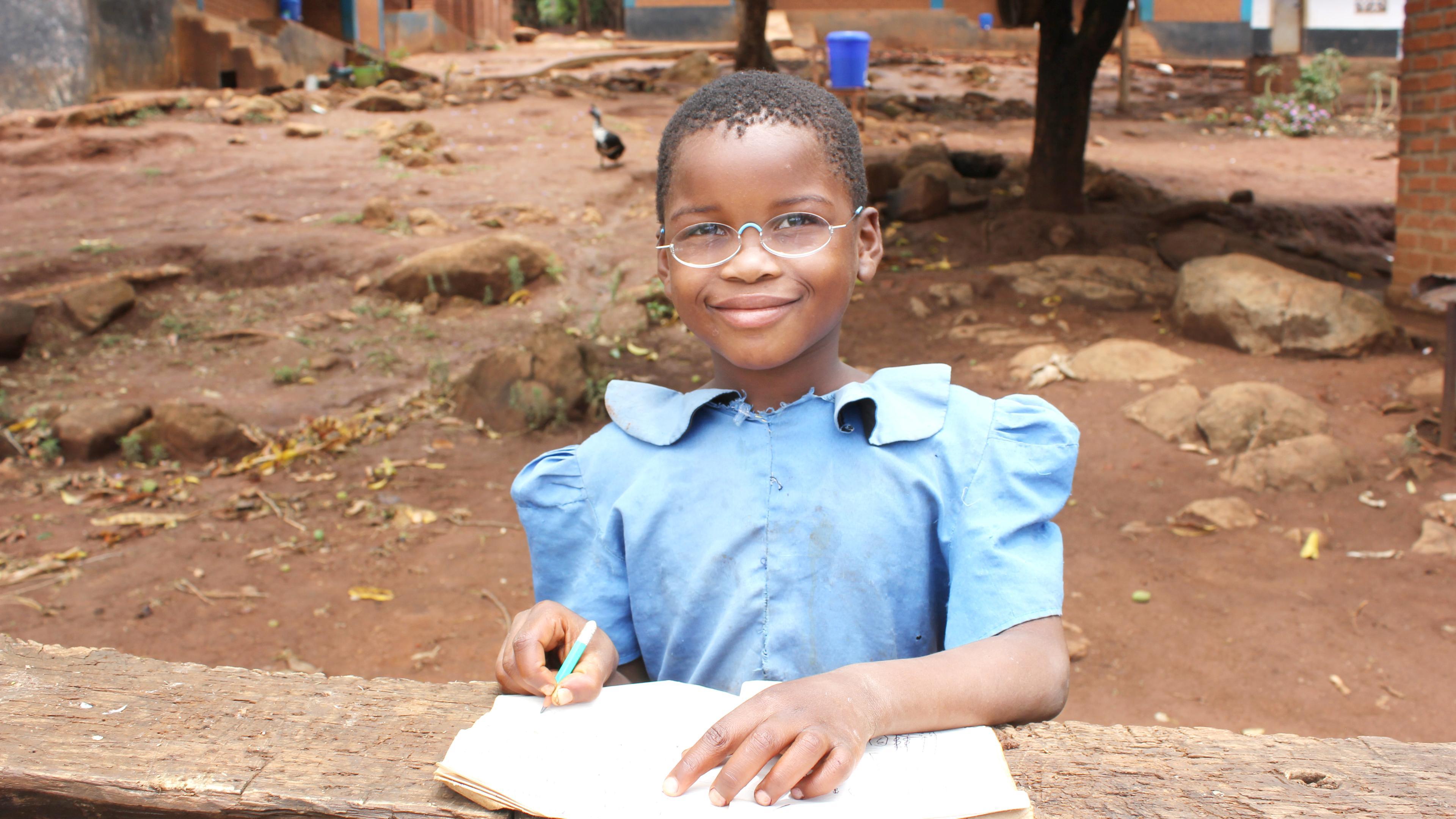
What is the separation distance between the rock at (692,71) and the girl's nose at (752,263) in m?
13.6

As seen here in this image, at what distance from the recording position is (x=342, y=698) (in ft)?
3.95

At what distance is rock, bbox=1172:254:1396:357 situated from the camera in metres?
5.23

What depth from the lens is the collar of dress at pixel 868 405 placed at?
124cm

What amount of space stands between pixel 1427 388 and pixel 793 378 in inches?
181

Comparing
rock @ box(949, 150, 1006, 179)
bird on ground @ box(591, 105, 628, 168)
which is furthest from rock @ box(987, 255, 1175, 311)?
bird on ground @ box(591, 105, 628, 168)

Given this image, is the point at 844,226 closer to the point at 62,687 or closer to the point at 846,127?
the point at 846,127

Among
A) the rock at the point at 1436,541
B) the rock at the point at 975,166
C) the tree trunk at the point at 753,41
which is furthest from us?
the tree trunk at the point at 753,41

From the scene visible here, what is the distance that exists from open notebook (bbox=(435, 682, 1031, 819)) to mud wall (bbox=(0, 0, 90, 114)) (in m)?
11.4

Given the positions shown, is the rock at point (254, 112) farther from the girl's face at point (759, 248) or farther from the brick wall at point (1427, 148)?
the girl's face at point (759, 248)

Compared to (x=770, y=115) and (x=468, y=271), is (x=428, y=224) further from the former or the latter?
(x=770, y=115)

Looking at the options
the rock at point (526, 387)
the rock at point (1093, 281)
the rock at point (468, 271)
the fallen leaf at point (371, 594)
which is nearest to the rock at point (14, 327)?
the rock at point (468, 271)

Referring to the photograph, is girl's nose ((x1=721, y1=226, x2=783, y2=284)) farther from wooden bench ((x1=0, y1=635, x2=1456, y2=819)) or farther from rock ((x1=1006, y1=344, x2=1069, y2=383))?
rock ((x1=1006, y1=344, x2=1069, y2=383))

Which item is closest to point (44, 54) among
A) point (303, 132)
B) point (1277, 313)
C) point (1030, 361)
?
point (303, 132)

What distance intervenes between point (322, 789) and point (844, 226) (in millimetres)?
883
